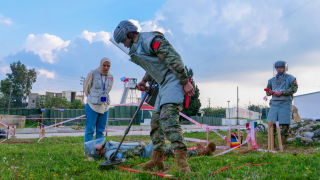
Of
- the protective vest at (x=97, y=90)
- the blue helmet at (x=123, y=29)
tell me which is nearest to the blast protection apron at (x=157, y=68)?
the blue helmet at (x=123, y=29)

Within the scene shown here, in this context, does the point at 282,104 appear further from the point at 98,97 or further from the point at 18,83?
the point at 18,83

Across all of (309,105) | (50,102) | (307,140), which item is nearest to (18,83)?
(50,102)

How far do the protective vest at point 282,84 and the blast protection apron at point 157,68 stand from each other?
15.0ft

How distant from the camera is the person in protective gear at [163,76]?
2.87 m

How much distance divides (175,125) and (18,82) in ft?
176

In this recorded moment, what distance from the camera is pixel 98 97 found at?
200 inches

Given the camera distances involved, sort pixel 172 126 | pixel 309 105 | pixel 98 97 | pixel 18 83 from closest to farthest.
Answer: pixel 172 126
pixel 98 97
pixel 309 105
pixel 18 83

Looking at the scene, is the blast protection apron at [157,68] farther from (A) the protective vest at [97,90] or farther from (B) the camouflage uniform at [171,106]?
(A) the protective vest at [97,90]

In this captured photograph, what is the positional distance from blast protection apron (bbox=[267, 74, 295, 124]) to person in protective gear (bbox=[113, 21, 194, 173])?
4.45m

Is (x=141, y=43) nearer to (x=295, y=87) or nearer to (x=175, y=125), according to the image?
(x=175, y=125)

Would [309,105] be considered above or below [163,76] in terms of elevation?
above

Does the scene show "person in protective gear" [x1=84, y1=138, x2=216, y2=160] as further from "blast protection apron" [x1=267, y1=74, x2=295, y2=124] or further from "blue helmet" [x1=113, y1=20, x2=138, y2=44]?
"blast protection apron" [x1=267, y1=74, x2=295, y2=124]

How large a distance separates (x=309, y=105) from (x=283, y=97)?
15262 mm

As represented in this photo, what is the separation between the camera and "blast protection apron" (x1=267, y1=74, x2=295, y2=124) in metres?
6.39
